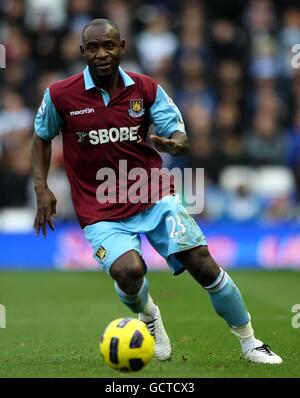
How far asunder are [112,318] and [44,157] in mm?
3501

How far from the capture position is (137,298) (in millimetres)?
7762

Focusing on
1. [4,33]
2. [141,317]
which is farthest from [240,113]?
[141,317]

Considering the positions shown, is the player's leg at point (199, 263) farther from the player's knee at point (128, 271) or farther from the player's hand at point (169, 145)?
the player's hand at point (169, 145)

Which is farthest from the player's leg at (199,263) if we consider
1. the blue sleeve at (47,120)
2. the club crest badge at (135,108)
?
the blue sleeve at (47,120)

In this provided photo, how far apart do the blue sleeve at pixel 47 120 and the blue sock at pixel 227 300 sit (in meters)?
1.79

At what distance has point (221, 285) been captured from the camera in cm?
763

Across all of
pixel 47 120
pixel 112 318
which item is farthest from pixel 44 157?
pixel 112 318

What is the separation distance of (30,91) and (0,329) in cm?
945

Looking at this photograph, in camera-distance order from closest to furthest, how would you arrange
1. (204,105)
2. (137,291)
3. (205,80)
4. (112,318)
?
(137,291) → (112,318) → (204,105) → (205,80)

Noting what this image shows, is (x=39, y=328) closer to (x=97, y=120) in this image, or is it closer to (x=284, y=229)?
(x=97, y=120)

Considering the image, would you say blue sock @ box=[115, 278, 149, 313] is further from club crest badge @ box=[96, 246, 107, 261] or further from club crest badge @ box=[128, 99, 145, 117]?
club crest badge @ box=[128, 99, 145, 117]

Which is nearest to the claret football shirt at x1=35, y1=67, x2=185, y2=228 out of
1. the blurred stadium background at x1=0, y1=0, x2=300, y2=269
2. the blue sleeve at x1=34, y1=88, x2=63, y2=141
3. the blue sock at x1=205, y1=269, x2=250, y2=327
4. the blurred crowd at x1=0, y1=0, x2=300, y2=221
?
the blue sleeve at x1=34, y1=88, x2=63, y2=141

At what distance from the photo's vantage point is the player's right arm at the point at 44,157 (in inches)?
306

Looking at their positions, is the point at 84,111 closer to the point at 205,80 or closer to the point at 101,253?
the point at 101,253
